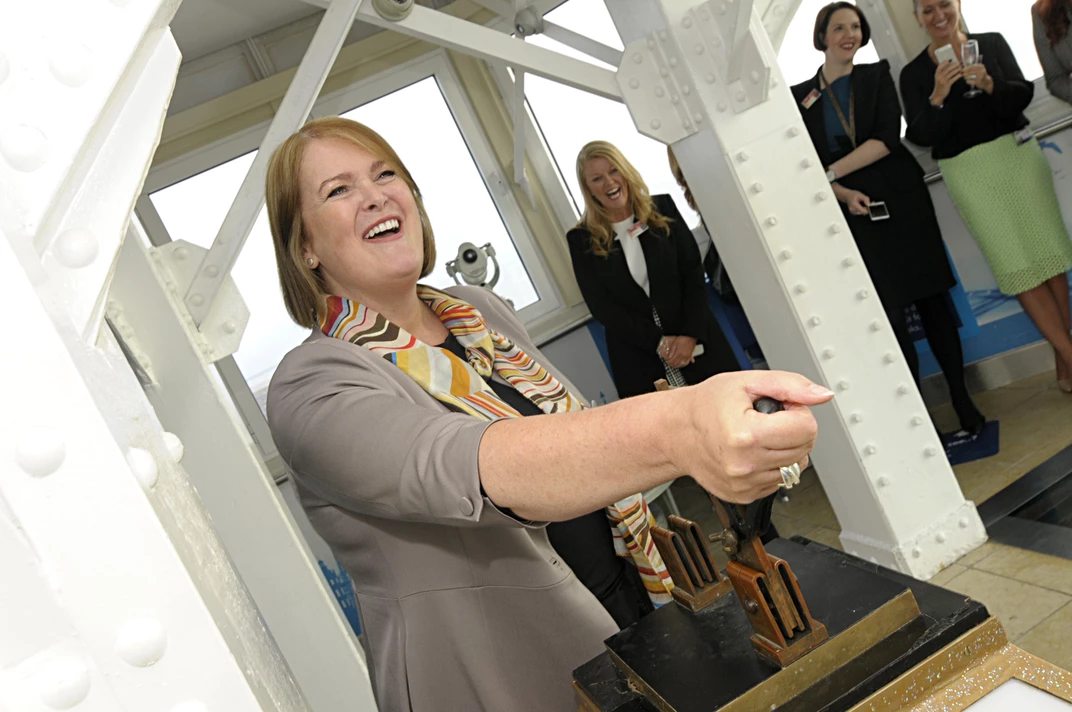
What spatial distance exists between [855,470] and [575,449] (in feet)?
7.78

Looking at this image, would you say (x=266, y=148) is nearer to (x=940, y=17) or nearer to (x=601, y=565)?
(x=601, y=565)

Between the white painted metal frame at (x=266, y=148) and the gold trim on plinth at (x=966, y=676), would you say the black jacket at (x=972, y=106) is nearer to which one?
the white painted metal frame at (x=266, y=148)

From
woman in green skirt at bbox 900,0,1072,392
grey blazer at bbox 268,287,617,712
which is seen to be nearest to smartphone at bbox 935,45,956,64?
woman in green skirt at bbox 900,0,1072,392

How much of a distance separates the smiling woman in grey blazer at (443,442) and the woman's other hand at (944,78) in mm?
2968

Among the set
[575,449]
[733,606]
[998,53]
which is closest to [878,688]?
[733,606]

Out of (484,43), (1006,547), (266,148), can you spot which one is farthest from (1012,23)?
(266,148)

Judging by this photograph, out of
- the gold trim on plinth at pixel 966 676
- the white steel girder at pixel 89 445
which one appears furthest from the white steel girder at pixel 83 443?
the gold trim on plinth at pixel 966 676

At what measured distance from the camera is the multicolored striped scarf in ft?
4.20

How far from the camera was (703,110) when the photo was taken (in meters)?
2.78

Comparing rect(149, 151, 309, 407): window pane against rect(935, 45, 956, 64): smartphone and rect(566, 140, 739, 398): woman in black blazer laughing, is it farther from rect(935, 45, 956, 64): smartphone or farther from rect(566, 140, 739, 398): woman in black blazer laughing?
rect(935, 45, 956, 64): smartphone

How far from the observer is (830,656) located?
2.80 ft

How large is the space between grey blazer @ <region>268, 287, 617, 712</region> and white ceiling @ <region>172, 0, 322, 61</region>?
3.61 metres

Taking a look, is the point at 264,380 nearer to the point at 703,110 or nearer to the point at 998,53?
the point at 703,110

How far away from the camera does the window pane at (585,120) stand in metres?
5.42
